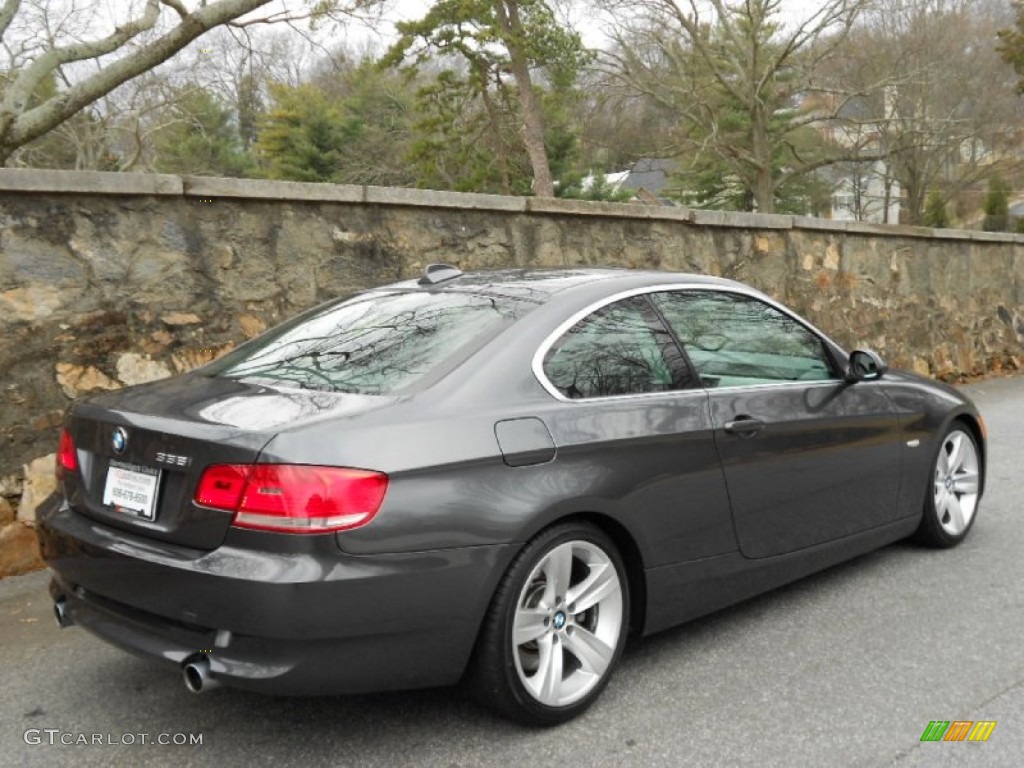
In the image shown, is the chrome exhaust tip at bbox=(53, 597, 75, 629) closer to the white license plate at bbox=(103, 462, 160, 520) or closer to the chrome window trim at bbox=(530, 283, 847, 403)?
the white license plate at bbox=(103, 462, 160, 520)

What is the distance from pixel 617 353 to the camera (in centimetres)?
331

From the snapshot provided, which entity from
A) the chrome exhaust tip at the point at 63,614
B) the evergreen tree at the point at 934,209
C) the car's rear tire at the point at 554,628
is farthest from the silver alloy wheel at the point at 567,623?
the evergreen tree at the point at 934,209

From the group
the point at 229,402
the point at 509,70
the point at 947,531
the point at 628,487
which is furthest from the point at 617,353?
the point at 509,70

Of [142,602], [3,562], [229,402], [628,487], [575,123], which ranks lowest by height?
[3,562]

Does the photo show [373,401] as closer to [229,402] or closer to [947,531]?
[229,402]

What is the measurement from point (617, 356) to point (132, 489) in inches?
63.6

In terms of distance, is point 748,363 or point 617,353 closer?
point 617,353

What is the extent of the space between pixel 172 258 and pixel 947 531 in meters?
4.30

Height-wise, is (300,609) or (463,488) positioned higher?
(463,488)

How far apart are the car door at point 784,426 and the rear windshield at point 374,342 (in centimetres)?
77

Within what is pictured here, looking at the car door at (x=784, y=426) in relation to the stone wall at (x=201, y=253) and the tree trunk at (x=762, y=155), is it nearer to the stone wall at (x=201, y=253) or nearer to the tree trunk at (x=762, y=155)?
the stone wall at (x=201, y=253)

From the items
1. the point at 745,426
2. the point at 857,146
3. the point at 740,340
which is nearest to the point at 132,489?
the point at 745,426

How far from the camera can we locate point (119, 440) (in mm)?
2820

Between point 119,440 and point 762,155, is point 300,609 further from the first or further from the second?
point 762,155
